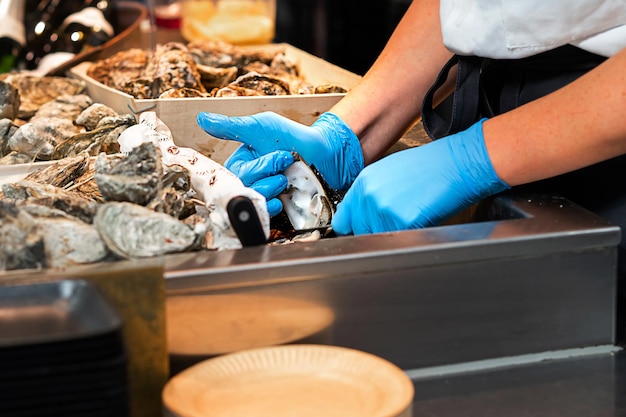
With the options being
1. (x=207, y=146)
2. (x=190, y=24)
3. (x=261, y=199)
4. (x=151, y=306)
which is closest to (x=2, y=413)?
(x=151, y=306)

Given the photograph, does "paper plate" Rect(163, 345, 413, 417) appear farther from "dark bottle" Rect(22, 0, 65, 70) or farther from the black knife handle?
"dark bottle" Rect(22, 0, 65, 70)

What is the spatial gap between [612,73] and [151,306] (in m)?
0.62

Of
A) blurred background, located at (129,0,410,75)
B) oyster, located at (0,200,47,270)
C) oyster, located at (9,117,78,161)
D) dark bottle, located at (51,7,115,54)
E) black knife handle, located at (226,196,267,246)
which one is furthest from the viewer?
blurred background, located at (129,0,410,75)

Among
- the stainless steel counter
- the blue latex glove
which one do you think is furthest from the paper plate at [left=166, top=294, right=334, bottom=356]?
the blue latex glove

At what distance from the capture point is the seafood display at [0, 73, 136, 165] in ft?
4.87

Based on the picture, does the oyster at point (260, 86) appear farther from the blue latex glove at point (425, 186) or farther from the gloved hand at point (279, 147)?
the blue latex glove at point (425, 186)

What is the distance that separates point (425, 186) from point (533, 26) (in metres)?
0.27

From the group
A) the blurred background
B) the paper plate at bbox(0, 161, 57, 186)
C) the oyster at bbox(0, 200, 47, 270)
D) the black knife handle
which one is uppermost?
the oyster at bbox(0, 200, 47, 270)

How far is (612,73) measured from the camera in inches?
40.6

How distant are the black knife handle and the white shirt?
44cm

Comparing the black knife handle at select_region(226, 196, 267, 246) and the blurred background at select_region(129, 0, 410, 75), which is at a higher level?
the black knife handle at select_region(226, 196, 267, 246)

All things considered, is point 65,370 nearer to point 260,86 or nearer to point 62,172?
point 62,172

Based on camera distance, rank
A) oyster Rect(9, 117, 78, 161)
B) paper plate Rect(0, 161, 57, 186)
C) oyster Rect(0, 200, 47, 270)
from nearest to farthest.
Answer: oyster Rect(0, 200, 47, 270) < paper plate Rect(0, 161, 57, 186) < oyster Rect(9, 117, 78, 161)

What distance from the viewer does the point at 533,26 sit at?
3.85ft
